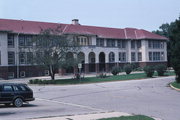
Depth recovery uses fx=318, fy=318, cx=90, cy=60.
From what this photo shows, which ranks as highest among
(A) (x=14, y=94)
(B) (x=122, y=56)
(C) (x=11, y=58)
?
(B) (x=122, y=56)

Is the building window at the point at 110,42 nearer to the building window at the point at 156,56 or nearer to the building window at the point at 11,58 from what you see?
the building window at the point at 156,56

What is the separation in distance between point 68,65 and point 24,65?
1309 centimetres

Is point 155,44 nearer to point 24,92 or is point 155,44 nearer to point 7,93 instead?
point 24,92

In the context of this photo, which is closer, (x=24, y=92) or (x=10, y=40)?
(x=24, y=92)

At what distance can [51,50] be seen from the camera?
4181 centimetres

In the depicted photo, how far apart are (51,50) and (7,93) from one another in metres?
23.9

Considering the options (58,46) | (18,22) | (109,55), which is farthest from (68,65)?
(109,55)

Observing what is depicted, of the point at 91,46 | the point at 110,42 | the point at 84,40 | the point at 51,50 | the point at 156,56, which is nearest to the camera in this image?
the point at 51,50

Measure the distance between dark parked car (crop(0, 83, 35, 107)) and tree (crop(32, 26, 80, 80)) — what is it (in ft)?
72.9

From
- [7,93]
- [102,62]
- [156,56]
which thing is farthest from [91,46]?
[7,93]

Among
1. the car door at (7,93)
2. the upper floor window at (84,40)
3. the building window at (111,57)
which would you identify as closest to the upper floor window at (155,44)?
the building window at (111,57)

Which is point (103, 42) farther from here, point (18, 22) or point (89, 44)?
point (18, 22)

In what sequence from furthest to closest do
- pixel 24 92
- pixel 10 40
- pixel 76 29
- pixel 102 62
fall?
1. pixel 102 62
2. pixel 76 29
3. pixel 10 40
4. pixel 24 92

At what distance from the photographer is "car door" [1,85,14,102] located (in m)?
17.9
